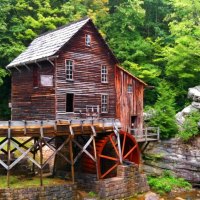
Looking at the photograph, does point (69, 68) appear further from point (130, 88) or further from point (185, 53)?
point (185, 53)

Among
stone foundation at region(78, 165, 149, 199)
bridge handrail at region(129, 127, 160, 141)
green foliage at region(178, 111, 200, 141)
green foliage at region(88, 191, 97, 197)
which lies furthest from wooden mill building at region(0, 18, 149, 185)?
green foliage at region(178, 111, 200, 141)

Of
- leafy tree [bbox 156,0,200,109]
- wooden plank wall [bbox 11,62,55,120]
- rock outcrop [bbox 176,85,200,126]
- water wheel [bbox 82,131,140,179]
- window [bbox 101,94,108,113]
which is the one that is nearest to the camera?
water wheel [bbox 82,131,140,179]

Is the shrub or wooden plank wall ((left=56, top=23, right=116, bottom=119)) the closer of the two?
wooden plank wall ((left=56, top=23, right=116, bottom=119))

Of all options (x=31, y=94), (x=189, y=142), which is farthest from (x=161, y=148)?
(x=31, y=94)

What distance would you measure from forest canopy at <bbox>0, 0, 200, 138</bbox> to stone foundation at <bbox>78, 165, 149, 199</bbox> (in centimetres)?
885

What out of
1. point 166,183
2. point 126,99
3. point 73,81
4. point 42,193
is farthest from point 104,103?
point 42,193

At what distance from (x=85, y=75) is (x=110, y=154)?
5333 mm

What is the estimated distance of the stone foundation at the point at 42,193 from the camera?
599 inches

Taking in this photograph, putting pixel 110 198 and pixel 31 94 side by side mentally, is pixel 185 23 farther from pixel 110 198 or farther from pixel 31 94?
pixel 110 198

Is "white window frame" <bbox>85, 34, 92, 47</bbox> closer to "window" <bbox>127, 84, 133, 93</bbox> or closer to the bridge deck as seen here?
"window" <bbox>127, 84, 133, 93</bbox>

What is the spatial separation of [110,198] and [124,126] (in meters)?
7.35

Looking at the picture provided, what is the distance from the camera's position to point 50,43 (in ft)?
75.2

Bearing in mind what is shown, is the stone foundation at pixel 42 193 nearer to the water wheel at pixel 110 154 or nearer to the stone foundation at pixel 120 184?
the stone foundation at pixel 120 184

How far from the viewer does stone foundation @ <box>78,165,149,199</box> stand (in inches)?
706
